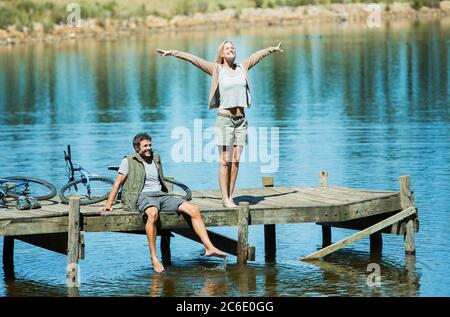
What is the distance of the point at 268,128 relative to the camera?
122ft

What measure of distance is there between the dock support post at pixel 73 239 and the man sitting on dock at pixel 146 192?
51 centimetres

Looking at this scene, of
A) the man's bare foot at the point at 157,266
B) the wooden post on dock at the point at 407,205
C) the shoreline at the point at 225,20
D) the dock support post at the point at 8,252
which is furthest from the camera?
the shoreline at the point at 225,20

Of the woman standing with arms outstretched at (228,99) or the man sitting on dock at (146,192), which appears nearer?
the man sitting on dock at (146,192)

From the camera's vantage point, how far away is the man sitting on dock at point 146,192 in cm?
1906

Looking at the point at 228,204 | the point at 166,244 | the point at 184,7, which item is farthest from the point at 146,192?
the point at 184,7

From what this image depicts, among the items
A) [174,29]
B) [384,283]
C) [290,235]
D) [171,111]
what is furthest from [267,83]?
[174,29]

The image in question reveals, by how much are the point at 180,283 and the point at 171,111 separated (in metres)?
23.3

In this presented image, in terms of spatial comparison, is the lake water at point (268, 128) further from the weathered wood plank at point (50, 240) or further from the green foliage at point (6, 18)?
the green foliage at point (6, 18)

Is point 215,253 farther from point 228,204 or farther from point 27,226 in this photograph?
point 27,226

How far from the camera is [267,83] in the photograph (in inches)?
2066

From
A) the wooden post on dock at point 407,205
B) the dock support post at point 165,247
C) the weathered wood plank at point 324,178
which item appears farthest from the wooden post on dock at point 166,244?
the wooden post on dock at point 407,205

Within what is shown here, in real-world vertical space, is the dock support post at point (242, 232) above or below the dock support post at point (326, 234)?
above

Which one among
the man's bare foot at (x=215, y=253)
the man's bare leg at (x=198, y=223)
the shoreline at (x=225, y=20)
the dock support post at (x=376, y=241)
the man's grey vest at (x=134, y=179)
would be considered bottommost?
the shoreline at (x=225, y=20)
